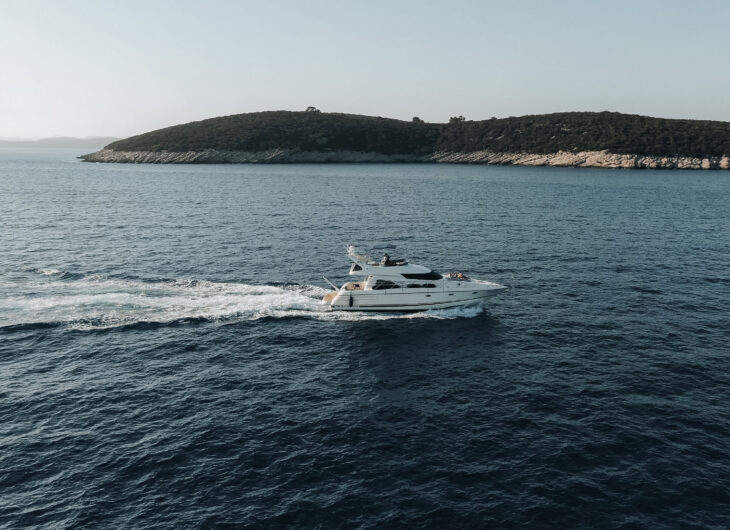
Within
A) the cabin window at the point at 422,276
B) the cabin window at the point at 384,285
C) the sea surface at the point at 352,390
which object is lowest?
the sea surface at the point at 352,390

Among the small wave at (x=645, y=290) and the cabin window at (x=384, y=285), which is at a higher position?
the cabin window at (x=384, y=285)

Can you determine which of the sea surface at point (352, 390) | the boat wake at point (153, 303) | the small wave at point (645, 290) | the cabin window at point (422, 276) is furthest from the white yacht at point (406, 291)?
the small wave at point (645, 290)

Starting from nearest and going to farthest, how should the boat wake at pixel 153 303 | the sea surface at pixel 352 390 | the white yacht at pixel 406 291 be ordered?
the sea surface at pixel 352 390
the boat wake at pixel 153 303
the white yacht at pixel 406 291

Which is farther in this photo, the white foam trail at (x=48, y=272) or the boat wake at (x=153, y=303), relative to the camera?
the white foam trail at (x=48, y=272)

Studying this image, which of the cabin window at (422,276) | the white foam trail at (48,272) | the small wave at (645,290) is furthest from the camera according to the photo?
the white foam trail at (48,272)

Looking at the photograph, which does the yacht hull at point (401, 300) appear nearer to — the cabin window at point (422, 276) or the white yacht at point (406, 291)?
the white yacht at point (406, 291)

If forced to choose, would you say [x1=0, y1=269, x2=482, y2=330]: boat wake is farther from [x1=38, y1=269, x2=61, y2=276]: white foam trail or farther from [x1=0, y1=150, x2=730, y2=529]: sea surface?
[x1=38, y1=269, x2=61, y2=276]: white foam trail

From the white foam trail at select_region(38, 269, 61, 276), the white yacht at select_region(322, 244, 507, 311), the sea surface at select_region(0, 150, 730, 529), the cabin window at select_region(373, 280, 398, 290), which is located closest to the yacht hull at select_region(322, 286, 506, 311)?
the white yacht at select_region(322, 244, 507, 311)

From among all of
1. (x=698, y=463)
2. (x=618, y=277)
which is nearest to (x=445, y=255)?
(x=618, y=277)
